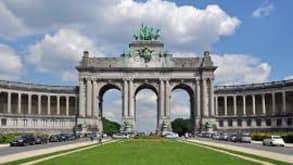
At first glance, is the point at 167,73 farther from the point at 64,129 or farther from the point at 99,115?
the point at 64,129

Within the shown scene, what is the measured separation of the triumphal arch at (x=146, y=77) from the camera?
139m

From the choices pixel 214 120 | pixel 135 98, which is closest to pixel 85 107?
pixel 135 98

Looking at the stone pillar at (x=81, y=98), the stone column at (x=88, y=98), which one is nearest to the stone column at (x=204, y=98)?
the stone column at (x=88, y=98)

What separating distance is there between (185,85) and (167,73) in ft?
20.5

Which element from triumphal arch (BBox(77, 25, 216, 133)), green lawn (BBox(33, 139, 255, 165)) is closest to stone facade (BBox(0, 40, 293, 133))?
triumphal arch (BBox(77, 25, 216, 133))

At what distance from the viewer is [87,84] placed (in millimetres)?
139375

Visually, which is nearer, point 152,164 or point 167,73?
point 152,164

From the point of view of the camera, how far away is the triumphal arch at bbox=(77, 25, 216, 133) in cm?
13900

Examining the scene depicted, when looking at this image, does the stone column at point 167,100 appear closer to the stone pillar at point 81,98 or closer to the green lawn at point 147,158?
the stone pillar at point 81,98

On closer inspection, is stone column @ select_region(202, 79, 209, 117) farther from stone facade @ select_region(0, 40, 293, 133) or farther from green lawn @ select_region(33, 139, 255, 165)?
green lawn @ select_region(33, 139, 255, 165)

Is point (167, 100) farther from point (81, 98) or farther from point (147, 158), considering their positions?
point (147, 158)

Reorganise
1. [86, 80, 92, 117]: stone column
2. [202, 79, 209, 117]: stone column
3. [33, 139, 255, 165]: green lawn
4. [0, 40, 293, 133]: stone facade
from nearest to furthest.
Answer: [33, 139, 255, 165]: green lawn → [0, 40, 293, 133]: stone facade → [202, 79, 209, 117]: stone column → [86, 80, 92, 117]: stone column

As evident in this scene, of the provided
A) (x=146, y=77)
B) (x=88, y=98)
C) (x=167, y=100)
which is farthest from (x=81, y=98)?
(x=167, y=100)

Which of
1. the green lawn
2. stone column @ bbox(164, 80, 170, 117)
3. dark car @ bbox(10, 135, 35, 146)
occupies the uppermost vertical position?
stone column @ bbox(164, 80, 170, 117)
